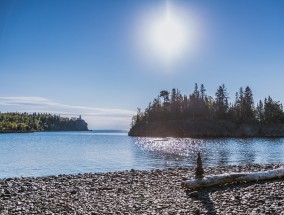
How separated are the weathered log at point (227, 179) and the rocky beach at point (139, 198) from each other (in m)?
0.58

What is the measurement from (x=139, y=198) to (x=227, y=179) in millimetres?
7575

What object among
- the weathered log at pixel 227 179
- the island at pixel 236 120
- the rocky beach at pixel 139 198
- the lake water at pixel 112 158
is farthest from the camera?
the island at pixel 236 120

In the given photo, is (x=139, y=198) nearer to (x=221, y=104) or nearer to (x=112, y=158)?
(x=112, y=158)

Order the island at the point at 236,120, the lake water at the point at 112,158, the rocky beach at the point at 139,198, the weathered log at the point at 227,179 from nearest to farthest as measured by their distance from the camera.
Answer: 1. the rocky beach at the point at 139,198
2. the weathered log at the point at 227,179
3. the lake water at the point at 112,158
4. the island at the point at 236,120

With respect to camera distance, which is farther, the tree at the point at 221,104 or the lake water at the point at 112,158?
the tree at the point at 221,104

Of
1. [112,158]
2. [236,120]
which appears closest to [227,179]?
[112,158]

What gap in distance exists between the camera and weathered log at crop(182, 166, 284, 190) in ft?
74.3

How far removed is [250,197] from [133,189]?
886 centimetres

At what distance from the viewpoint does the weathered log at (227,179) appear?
22656 millimetres

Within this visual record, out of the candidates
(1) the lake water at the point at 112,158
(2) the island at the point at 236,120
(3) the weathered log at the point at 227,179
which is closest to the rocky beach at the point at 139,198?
(3) the weathered log at the point at 227,179

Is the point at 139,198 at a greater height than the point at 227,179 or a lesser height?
lesser

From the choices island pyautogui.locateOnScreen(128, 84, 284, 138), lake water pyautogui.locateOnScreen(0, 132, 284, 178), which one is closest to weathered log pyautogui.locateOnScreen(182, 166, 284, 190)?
lake water pyautogui.locateOnScreen(0, 132, 284, 178)

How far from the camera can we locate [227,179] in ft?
78.4

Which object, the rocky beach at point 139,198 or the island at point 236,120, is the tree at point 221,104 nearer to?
the island at point 236,120
